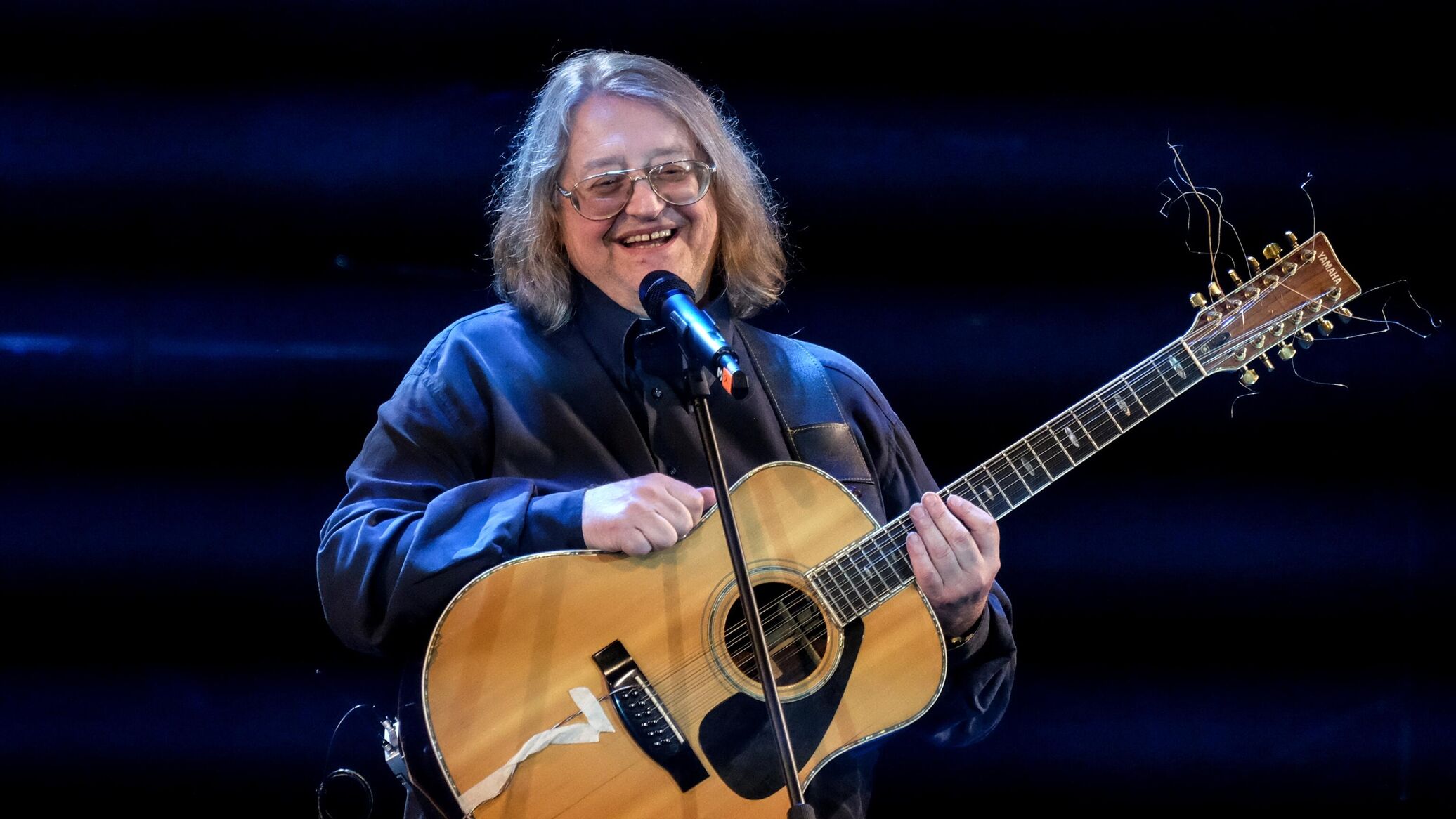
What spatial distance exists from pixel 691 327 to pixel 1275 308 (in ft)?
3.76

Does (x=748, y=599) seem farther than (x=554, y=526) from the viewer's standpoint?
No

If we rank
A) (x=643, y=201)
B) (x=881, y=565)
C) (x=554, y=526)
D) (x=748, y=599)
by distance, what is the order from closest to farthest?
(x=748, y=599) → (x=554, y=526) → (x=881, y=565) → (x=643, y=201)

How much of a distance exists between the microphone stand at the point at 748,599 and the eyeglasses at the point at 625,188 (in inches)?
26.7

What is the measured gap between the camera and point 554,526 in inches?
76.4

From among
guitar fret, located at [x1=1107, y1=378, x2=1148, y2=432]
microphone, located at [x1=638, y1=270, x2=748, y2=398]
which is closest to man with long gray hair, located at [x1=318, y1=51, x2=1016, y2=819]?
microphone, located at [x1=638, y1=270, x2=748, y2=398]

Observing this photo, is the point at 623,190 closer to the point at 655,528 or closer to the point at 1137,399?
the point at 655,528

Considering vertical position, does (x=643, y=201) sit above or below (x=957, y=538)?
above

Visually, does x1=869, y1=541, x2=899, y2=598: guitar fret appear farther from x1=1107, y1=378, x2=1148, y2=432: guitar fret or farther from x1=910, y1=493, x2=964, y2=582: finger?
x1=1107, y1=378, x2=1148, y2=432: guitar fret

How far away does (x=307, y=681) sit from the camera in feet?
8.77

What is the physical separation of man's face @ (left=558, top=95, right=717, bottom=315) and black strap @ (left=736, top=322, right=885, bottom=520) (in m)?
0.24

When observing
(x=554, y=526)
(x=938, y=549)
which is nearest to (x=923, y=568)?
(x=938, y=549)

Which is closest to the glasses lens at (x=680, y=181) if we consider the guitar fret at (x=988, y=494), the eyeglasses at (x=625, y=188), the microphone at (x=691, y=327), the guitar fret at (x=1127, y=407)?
the eyeglasses at (x=625, y=188)

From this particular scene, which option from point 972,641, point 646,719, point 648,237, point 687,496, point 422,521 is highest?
point 648,237

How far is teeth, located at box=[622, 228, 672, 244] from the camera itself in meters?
2.29
